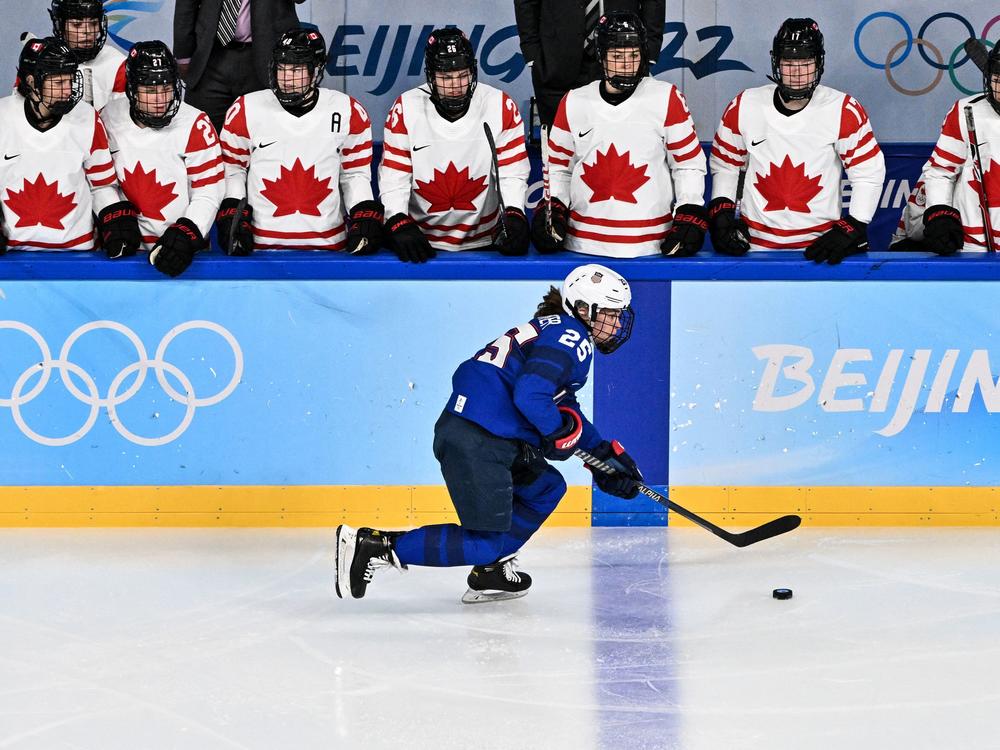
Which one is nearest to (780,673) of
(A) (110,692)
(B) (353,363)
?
(A) (110,692)

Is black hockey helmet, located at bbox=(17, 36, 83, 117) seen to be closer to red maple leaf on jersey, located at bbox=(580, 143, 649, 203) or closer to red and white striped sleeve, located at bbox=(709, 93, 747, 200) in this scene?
red maple leaf on jersey, located at bbox=(580, 143, 649, 203)

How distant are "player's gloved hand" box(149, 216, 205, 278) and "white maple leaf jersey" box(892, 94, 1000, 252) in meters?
2.71

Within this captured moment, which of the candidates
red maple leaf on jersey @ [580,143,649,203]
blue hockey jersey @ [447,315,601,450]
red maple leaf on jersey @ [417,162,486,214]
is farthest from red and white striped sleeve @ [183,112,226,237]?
blue hockey jersey @ [447,315,601,450]

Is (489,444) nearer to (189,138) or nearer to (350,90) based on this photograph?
(189,138)

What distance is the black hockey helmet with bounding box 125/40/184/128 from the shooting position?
17.1 ft

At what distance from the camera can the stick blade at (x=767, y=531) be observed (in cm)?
464

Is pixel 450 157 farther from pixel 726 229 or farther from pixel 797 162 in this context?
pixel 797 162

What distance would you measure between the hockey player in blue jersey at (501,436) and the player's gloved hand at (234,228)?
4.05 ft

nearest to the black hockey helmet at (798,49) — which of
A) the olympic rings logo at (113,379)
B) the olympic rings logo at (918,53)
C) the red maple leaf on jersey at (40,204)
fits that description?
the olympic rings logo at (113,379)

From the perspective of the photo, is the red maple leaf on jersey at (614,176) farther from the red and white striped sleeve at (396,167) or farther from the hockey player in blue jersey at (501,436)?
the hockey player in blue jersey at (501,436)

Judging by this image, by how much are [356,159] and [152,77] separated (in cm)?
80

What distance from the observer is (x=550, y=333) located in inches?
167

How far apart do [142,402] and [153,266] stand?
1.58 feet

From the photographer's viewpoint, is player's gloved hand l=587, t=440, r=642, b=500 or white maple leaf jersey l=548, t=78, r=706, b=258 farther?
white maple leaf jersey l=548, t=78, r=706, b=258
